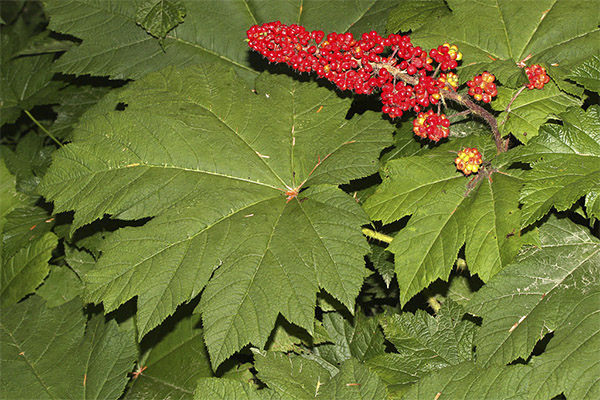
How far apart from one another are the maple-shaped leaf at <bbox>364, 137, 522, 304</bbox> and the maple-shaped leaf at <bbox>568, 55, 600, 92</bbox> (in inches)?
15.2

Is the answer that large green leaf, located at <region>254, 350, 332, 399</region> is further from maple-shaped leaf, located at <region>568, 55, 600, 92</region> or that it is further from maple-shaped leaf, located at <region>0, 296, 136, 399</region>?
maple-shaped leaf, located at <region>568, 55, 600, 92</region>

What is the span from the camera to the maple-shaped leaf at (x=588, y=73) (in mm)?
2111

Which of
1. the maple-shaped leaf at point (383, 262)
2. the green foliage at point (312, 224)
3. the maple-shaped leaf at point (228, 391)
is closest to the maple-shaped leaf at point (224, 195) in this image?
the green foliage at point (312, 224)

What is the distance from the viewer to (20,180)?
362cm

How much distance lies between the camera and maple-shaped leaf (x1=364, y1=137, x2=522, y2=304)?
205 centimetres

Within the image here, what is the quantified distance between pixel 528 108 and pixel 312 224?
0.95 m

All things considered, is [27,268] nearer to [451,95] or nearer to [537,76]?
[451,95]

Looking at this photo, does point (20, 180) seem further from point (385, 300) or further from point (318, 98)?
point (385, 300)

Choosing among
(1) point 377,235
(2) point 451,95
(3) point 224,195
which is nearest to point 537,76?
(2) point 451,95

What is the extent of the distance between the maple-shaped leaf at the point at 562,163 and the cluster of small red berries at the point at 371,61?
0.37 m

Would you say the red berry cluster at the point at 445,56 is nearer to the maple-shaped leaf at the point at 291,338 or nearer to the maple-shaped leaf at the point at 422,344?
the maple-shaped leaf at the point at 422,344

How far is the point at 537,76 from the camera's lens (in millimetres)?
2145

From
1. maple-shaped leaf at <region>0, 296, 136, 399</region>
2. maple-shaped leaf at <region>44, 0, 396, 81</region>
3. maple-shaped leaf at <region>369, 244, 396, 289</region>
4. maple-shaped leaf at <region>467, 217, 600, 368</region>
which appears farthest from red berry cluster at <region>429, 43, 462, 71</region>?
maple-shaped leaf at <region>0, 296, 136, 399</region>

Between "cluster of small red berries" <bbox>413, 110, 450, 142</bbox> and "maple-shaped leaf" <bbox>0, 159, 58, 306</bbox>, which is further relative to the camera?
"maple-shaped leaf" <bbox>0, 159, 58, 306</bbox>
